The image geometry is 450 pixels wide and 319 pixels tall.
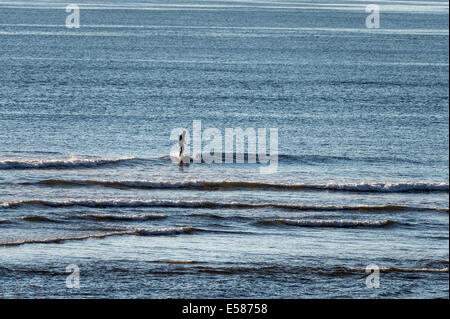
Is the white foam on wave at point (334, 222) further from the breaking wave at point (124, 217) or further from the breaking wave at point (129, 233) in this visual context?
the breaking wave at point (124, 217)

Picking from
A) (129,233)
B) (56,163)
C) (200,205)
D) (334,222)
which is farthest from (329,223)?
(56,163)

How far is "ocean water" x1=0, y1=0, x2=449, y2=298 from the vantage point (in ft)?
66.7

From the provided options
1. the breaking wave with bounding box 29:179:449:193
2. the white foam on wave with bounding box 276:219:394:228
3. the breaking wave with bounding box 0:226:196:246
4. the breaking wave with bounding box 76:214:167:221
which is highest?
the breaking wave with bounding box 29:179:449:193

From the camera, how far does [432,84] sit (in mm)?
67500

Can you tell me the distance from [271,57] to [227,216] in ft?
204

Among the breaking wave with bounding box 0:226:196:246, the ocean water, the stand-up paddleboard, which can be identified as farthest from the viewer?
the stand-up paddleboard

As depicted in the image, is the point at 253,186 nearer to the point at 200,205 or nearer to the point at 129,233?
the point at 200,205

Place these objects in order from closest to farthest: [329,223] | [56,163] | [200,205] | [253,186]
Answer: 1. [329,223]
2. [200,205]
3. [253,186]
4. [56,163]

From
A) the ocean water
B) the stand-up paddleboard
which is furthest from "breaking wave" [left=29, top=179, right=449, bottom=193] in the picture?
the stand-up paddleboard

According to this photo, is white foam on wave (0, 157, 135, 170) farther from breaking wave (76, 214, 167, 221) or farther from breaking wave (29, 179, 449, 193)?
breaking wave (76, 214, 167, 221)

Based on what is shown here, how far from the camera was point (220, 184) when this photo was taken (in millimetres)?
31547

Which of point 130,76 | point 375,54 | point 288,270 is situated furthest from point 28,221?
point 375,54

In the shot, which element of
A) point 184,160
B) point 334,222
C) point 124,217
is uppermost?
point 184,160

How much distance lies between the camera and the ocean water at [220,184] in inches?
801
